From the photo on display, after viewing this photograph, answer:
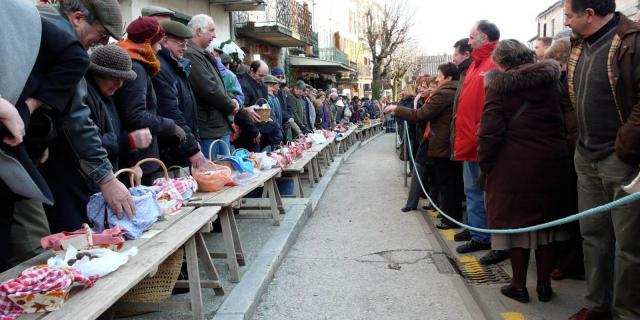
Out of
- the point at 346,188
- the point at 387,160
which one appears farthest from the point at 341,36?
the point at 346,188

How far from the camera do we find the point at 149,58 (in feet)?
14.4

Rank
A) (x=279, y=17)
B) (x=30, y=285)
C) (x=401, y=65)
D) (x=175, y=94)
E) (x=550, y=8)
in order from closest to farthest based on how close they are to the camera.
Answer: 1. (x=30, y=285)
2. (x=175, y=94)
3. (x=279, y=17)
4. (x=550, y=8)
5. (x=401, y=65)

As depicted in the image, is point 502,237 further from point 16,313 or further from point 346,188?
point 346,188

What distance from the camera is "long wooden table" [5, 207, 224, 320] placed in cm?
225

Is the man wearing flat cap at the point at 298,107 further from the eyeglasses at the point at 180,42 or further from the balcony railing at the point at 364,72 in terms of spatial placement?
the balcony railing at the point at 364,72

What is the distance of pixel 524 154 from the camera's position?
13.7ft

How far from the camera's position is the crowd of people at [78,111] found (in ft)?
8.21

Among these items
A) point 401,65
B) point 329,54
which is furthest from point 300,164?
point 401,65

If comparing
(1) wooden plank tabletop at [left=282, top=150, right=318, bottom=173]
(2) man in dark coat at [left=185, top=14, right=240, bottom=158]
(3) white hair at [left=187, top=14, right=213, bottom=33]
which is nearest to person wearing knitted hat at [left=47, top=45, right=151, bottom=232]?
(2) man in dark coat at [left=185, top=14, right=240, bottom=158]

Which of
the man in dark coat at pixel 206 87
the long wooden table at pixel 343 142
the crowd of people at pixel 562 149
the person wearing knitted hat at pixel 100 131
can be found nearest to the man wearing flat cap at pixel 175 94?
the man in dark coat at pixel 206 87

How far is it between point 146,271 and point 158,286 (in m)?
0.87

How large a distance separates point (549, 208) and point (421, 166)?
11.8 feet

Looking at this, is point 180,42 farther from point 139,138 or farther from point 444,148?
point 444,148

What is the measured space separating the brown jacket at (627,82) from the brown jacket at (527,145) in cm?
78
